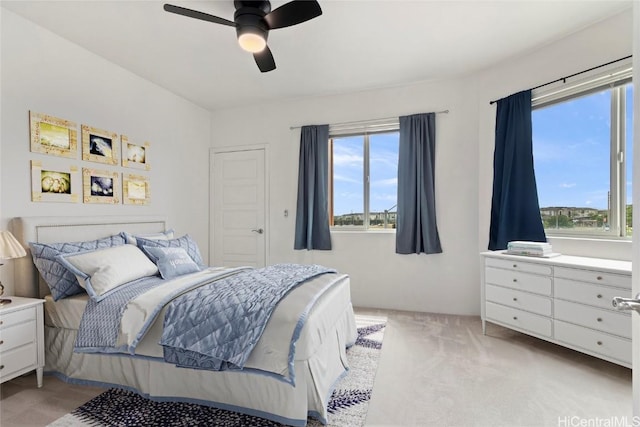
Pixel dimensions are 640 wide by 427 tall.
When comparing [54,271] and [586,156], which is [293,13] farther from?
[586,156]

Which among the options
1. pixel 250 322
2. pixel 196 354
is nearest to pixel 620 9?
pixel 250 322

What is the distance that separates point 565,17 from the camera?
253 cm

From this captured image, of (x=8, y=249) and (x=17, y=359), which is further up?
(x=8, y=249)

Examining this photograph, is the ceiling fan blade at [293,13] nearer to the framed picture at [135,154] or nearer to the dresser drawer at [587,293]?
the framed picture at [135,154]

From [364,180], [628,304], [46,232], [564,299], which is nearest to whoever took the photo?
[628,304]

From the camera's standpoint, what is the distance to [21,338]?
205 cm

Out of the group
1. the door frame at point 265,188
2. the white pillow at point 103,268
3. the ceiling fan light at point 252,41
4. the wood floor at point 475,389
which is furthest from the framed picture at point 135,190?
the ceiling fan light at point 252,41

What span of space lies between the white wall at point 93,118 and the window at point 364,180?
6.23 feet

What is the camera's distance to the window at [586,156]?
252 cm

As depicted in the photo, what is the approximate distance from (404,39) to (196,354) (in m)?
2.92

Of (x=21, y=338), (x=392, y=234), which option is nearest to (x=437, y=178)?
(x=392, y=234)

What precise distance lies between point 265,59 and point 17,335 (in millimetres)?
2573

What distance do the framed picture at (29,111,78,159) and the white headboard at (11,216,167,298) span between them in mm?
567

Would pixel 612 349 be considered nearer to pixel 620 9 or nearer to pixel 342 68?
pixel 620 9
